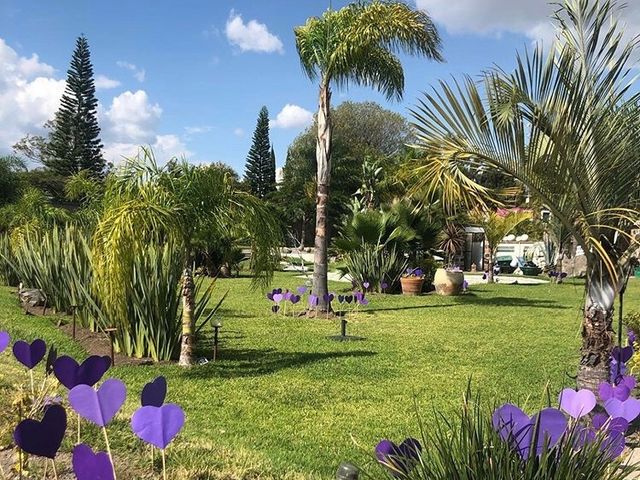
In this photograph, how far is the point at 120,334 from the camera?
6.92 metres

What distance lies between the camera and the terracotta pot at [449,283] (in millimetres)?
16578

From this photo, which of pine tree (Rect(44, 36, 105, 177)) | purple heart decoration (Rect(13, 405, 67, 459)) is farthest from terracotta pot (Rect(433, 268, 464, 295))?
pine tree (Rect(44, 36, 105, 177))

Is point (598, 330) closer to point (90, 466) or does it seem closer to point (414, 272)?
point (90, 466)

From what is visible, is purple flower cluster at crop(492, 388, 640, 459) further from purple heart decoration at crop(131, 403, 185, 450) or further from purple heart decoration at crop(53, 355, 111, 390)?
purple heart decoration at crop(53, 355, 111, 390)

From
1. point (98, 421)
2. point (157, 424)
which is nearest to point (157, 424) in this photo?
point (157, 424)

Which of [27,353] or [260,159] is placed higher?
[260,159]

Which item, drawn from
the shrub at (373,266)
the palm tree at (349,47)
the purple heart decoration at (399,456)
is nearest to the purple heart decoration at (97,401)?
the purple heart decoration at (399,456)

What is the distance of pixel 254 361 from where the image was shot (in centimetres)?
697

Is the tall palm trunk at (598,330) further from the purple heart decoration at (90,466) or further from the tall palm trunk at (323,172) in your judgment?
the tall palm trunk at (323,172)

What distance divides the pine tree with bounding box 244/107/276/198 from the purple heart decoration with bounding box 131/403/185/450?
5471 cm

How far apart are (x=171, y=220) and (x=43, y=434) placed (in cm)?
458

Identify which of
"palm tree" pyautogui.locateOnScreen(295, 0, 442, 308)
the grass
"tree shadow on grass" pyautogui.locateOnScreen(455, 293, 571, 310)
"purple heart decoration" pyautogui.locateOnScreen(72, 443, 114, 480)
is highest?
"palm tree" pyautogui.locateOnScreen(295, 0, 442, 308)

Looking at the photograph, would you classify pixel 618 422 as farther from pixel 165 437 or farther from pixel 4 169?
pixel 4 169

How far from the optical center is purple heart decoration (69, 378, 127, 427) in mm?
1771
